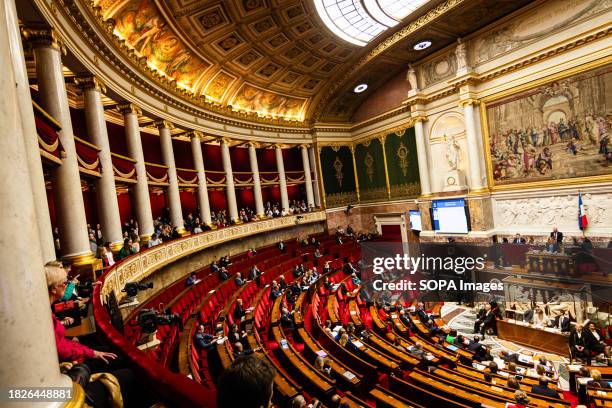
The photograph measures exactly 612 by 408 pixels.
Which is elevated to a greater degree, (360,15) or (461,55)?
(360,15)

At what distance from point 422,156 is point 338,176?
21.4 ft

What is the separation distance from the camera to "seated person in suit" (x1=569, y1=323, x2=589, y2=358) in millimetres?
7172

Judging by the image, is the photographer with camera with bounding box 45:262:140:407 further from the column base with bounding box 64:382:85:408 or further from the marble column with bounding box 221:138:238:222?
the marble column with bounding box 221:138:238:222

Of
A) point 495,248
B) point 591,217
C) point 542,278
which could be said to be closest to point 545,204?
point 591,217

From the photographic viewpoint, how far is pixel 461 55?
50.2 ft

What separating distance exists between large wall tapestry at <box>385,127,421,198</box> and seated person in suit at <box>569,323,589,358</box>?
11.9 metres

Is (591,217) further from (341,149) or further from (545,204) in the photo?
(341,149)

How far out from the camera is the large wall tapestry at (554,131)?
11.8 metres

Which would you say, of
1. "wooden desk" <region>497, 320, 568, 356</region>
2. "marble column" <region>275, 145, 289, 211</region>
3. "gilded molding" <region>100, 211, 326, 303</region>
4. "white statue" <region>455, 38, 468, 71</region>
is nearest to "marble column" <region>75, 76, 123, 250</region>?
"gilded molding" <region>100, 211, 326, 303</region>

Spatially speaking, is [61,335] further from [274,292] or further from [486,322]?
[486,322]

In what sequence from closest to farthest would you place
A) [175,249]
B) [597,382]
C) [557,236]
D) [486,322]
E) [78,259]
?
[597,382] < [78,259] < [486,322] < [175,249] < [557,236]

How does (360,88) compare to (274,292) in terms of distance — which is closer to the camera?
(274,292)

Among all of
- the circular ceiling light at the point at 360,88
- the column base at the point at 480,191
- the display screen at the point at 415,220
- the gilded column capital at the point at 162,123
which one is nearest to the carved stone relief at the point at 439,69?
the circular ceiling light at the point at 360,88

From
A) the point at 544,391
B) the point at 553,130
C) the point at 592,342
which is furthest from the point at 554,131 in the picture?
the point at 544,391
